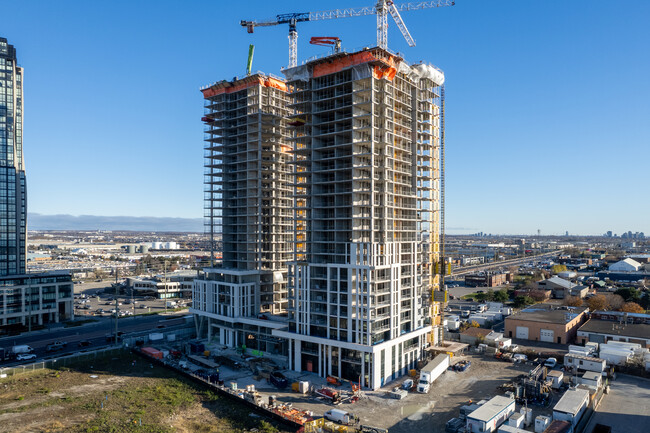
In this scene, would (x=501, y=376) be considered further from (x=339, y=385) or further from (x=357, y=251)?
(x=357, y=251)

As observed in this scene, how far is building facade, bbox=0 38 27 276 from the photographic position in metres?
112

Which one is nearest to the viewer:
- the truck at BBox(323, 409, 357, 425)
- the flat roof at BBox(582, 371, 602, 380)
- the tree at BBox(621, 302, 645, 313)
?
the truck at BBox(323, 409, 357, 425)

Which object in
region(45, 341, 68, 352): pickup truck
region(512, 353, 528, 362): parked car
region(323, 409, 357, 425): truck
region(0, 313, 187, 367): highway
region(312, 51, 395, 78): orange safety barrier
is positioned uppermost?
region(312, 51, 395, 78): orange safety barrier

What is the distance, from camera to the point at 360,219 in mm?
61656

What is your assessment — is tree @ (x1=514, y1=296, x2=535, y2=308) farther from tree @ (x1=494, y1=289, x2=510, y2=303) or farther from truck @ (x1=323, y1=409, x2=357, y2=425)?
truck @ (x1=323, y1=409, x2=357, y2=425)

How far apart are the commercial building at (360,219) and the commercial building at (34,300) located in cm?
6353

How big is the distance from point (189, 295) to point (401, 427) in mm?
114291

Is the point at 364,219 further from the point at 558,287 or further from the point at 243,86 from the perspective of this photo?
the point at 558,287

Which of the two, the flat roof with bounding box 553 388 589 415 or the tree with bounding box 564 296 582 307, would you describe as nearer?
the flat roof with bounding box 553 388 589 415

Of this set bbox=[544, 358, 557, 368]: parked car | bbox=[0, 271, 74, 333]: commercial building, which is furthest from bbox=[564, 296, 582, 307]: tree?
bbox=[0, 271, 74, 333]: commercial building

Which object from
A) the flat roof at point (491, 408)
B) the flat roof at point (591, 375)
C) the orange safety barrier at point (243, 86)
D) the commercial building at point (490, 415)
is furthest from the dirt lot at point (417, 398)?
the orange safety barrier at point (243, 86)

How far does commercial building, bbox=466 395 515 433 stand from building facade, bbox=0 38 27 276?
118 meters

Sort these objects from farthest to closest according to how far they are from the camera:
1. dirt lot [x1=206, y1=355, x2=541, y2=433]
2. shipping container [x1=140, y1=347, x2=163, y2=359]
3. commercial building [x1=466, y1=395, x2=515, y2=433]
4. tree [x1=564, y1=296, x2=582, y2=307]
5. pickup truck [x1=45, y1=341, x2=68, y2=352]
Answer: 1. tree [x1=564, y1=296, x2=582, y2=307]
2. pickup truck [x1=45, y1=341, x2=68, y2=352]
3. shipping container [x1=140, y1=347, x2=163, y2=359]
4. dirt lot [x1=206, y1=355, x2=541, y2=433]
5. commercial building [x1=466, y1=395, x2=515, y2=433]

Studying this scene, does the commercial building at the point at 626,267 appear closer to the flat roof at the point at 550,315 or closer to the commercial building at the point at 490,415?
the flat roof at the point at 550,315
